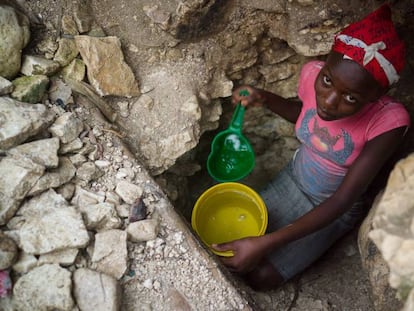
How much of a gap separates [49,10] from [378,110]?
1154 mm

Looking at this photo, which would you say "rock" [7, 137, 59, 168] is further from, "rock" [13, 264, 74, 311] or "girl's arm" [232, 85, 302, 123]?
"girl's arm" [232, 85, 302, 123]

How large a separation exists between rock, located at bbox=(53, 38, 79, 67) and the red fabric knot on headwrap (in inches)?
35.2

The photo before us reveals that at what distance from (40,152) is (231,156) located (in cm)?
88

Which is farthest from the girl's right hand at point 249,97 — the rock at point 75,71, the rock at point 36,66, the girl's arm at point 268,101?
the rock at point 36,66

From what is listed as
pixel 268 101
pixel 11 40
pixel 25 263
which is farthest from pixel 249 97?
pixel 25 263

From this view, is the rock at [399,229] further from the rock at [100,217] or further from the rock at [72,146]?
the rock at [72,146]

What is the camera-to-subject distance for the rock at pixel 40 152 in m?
1.29

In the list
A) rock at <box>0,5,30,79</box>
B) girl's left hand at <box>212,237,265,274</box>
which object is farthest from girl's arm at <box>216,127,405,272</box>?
rock at <box>0,5,30,79</box>

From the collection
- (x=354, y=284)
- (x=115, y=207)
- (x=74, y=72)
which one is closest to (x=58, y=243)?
(x=115, y=207)

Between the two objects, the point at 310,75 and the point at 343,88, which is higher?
the point at 343,88

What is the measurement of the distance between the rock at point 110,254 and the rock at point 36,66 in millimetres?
586

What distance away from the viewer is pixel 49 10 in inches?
61.6

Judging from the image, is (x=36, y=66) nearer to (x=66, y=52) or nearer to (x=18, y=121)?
(x=66, y=52)

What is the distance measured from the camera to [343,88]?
1.30m
